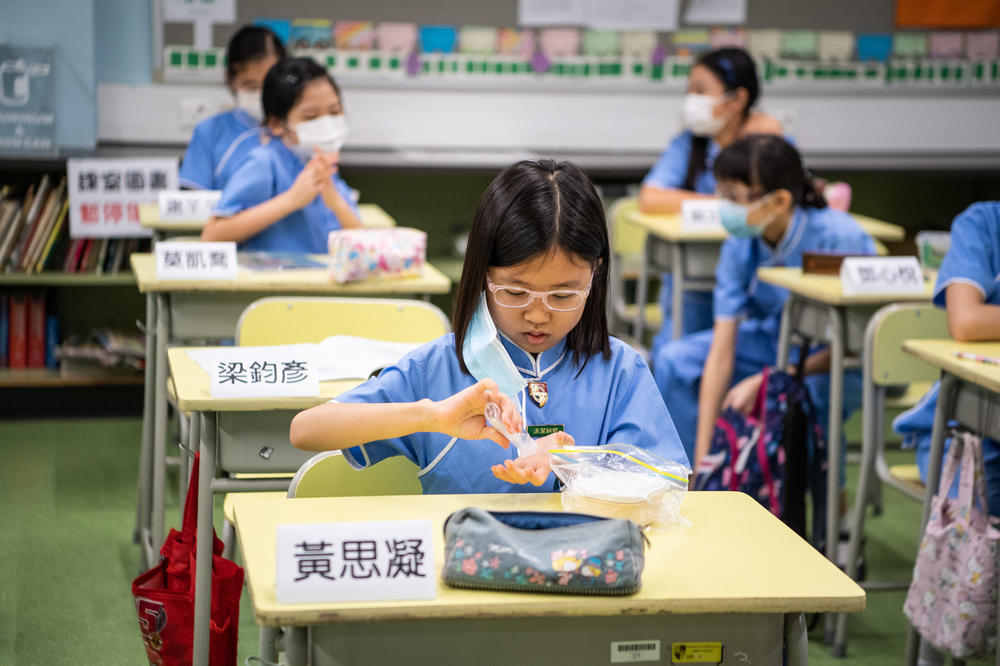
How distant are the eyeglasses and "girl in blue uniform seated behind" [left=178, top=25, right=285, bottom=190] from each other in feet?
8.30

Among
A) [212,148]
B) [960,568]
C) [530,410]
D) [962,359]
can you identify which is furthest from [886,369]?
[212,148]

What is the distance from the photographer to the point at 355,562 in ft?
4.06

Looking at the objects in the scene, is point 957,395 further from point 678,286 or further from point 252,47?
point 252,47

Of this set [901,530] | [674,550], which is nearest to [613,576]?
[674,550]

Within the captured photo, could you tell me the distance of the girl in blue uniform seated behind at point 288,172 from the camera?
335 centimetres

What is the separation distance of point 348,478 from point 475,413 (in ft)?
1.16

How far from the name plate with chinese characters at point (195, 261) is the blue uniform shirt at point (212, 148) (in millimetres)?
1317

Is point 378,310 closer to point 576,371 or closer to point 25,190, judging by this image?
point 576,371

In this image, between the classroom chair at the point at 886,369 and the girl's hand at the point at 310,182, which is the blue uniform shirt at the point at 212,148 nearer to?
the girl's hand at the point at 310,182

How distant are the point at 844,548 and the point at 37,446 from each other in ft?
9.11

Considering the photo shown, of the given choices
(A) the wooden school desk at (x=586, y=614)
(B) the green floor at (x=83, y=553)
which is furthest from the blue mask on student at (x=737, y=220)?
(A) the wooden school desk at (x=586, y=614)

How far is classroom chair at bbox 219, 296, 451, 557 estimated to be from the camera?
2.59 m

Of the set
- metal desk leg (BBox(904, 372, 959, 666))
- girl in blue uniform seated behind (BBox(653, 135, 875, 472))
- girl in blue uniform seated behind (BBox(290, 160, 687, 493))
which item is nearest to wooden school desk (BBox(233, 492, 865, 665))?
girl in blue uniform seated behind (BBox(290, 160, 687, 493))

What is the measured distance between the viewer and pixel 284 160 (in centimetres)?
348
